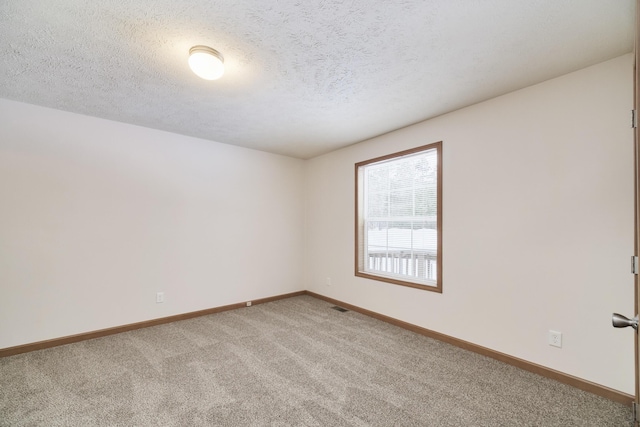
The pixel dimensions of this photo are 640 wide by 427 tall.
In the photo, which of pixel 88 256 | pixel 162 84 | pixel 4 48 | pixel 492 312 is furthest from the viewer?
pixel 88 256

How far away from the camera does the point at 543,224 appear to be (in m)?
2.29

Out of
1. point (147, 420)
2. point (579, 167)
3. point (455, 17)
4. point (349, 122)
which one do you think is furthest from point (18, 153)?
point (579, 167)

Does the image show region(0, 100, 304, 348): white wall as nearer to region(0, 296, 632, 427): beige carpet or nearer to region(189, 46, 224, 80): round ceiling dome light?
region(0, 296, 632, 427): beige carpet

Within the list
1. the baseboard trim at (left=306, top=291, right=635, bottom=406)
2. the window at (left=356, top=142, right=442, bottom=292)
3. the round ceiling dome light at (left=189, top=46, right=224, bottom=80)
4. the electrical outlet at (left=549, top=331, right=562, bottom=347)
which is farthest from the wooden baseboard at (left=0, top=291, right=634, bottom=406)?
the round ceiling dome light at (left=189, top=46, right=224, bottom=80)

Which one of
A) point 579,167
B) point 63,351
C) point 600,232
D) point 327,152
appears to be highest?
point 327,152

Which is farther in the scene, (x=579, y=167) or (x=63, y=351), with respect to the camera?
(x=63, y=351)

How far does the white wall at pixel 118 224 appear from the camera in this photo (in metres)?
2.68

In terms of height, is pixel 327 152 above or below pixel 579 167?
above

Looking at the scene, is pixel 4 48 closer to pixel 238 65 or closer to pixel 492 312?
pixel 238 65

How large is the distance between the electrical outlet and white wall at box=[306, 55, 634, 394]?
0.04 meters

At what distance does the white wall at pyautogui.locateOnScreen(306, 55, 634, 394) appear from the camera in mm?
1972

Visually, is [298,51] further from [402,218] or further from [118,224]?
[118,224]

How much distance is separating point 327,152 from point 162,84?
2634 millimetres

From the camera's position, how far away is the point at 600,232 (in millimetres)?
2027
